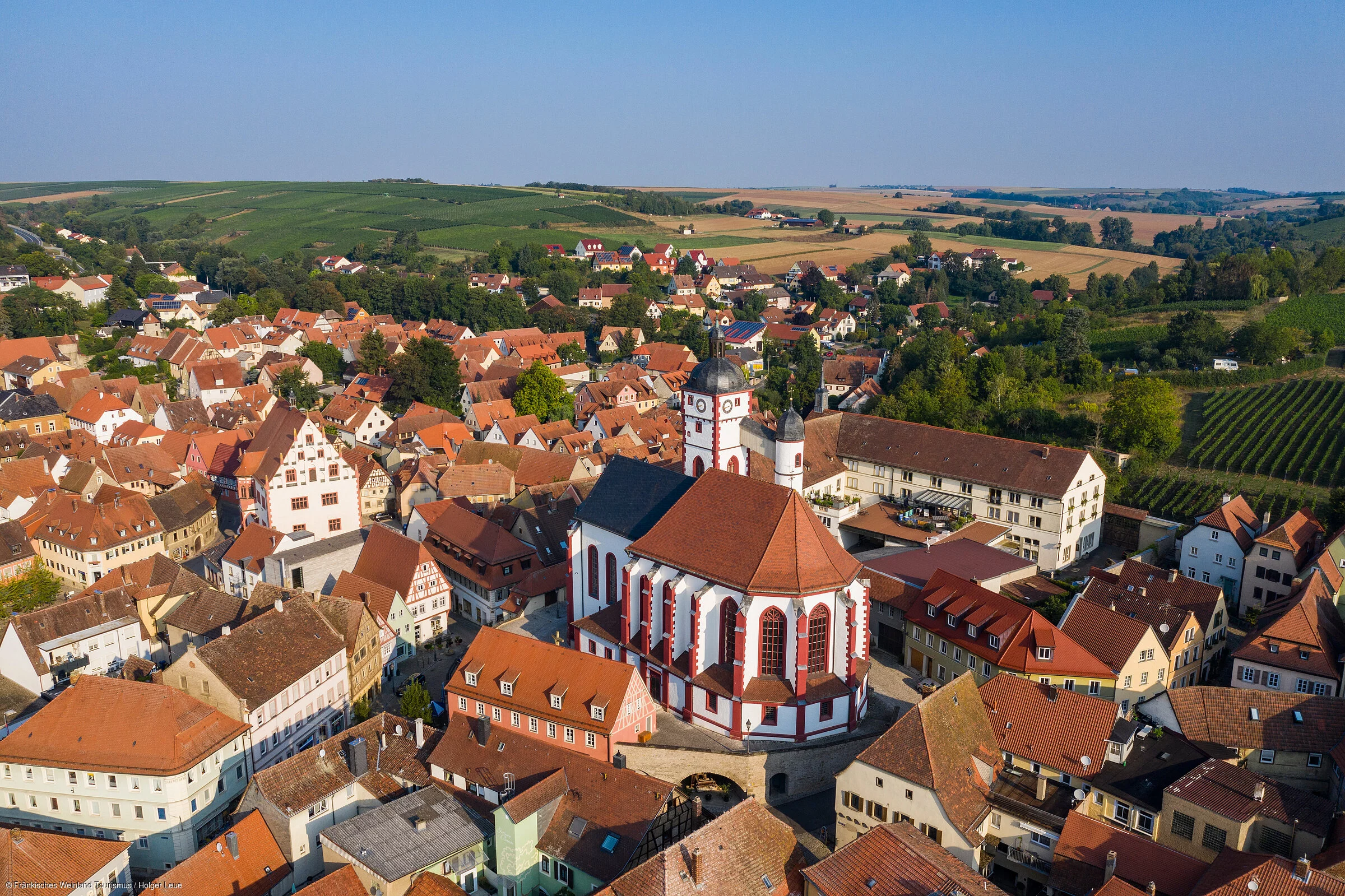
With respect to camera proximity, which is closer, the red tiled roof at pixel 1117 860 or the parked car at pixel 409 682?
the red tiled roof at pixel 1117 860

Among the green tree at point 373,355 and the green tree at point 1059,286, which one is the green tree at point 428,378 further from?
the green tree at point 1059,286

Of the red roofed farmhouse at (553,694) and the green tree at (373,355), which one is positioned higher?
the green tree at (373,355)

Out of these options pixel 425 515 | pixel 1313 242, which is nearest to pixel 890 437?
pixel 425 515

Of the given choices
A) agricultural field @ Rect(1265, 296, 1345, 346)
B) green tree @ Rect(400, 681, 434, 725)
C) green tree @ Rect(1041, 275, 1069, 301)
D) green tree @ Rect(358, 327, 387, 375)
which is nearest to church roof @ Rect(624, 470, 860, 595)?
green tree @ Rect(400, 681, 434, 725)

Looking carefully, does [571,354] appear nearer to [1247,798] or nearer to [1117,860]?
[1247,798]

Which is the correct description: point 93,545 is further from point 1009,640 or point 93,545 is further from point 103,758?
point 1009,640

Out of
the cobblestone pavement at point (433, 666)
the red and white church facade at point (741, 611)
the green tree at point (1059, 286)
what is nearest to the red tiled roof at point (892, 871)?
the red and white church facade at point (741, 611)
